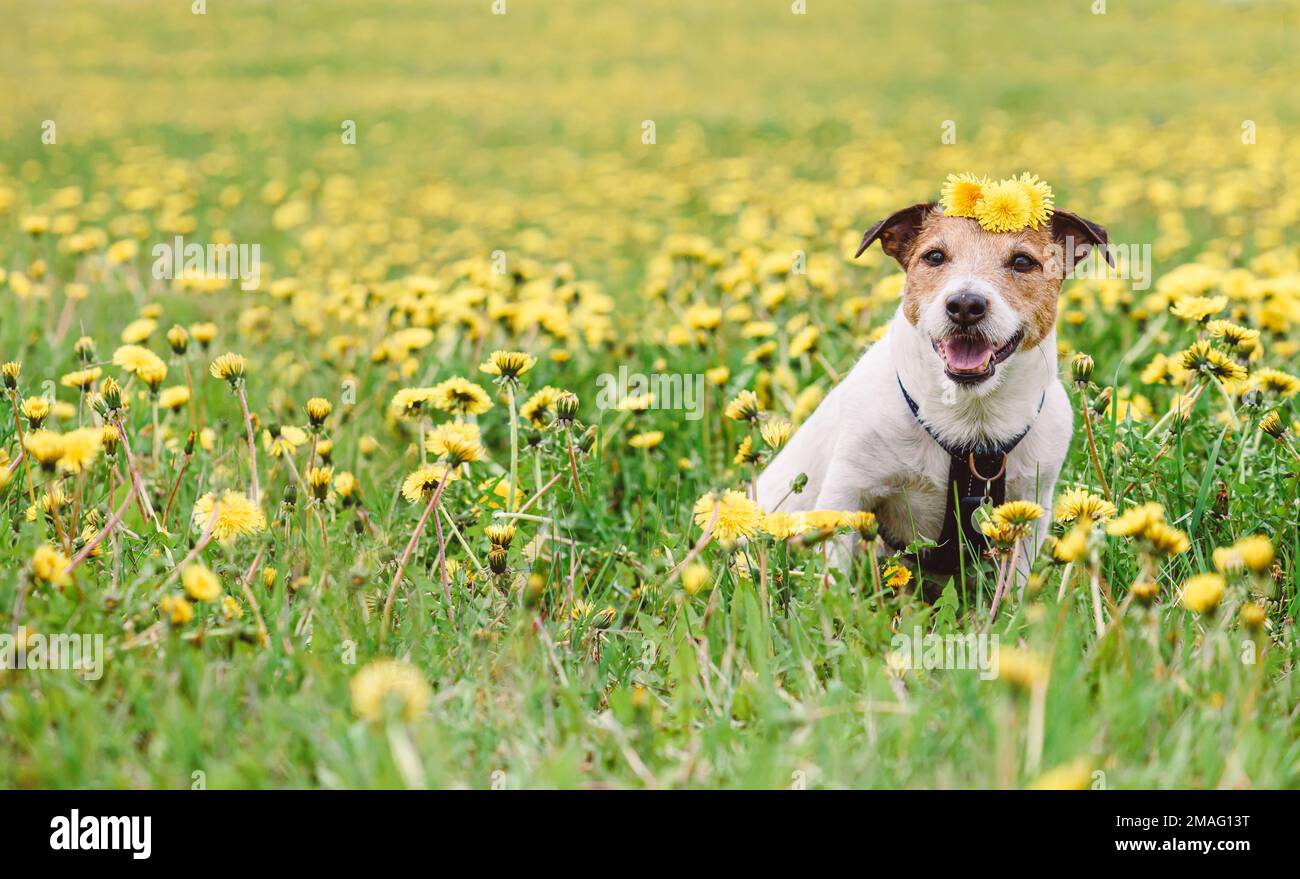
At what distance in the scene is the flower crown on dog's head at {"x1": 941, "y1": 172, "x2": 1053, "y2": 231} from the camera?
9.27ft

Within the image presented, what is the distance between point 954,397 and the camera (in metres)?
2.99

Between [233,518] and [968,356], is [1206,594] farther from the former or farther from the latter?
[233,518]

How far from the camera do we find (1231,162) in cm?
958

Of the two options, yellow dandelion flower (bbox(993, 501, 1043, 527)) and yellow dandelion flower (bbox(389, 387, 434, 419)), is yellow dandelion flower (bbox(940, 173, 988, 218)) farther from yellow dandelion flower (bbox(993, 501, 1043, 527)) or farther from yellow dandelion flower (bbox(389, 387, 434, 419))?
yellow dandelion flower (bbox(389, 387, 434, 419))

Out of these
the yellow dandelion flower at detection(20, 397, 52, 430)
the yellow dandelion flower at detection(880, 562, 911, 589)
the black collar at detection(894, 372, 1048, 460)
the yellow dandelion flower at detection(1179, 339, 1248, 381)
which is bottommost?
the yellow dandelion flower at detection(880, 562, 911, 589)

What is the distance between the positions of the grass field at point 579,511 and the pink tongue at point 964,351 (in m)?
0.32

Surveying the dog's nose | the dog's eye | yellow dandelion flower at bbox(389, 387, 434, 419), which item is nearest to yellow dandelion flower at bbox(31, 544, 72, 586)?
yellow dandelion flower at bbox(389, 387, 434, 419)

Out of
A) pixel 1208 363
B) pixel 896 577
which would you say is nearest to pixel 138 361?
pixel 896 577

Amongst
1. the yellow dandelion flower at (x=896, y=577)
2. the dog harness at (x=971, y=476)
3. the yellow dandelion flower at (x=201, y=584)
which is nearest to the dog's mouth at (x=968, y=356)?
the dog harness at (x=971, y=476)

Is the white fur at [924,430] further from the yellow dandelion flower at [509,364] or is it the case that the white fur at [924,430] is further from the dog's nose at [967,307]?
the yellow dandelion flower at [509,364]

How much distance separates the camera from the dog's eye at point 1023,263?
292 cm

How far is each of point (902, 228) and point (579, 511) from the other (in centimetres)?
116

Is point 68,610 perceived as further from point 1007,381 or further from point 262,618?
point 1007,381

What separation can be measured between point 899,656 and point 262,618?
4.20 ft
